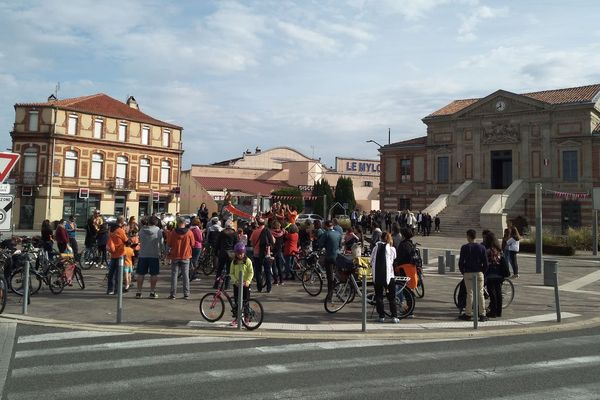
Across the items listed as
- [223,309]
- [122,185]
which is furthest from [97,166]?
[223,309]

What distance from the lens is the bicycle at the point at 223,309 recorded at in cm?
878

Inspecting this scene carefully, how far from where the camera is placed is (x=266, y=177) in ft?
213

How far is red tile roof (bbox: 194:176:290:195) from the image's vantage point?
5716cm

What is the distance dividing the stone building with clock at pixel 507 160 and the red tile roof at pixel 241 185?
19783 mm

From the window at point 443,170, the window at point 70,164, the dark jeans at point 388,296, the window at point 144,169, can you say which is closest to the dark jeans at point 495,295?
the dark jeans at point 388,296

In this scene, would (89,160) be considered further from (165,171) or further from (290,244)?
(290,244)

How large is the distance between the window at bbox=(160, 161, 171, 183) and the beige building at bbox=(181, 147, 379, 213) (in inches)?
239

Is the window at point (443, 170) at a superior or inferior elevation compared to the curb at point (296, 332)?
superior

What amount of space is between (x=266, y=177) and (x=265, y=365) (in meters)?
58.9

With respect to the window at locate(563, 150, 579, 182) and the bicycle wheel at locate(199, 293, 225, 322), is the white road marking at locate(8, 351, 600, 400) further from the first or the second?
the window at locate(563, 150, 579, 182)

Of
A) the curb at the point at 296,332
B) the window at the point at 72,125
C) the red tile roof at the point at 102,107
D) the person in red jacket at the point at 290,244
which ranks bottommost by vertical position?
the curb at the point at 296,332

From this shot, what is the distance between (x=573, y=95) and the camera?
128 ft

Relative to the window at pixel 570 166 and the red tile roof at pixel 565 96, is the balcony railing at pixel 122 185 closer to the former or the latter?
the red tile roof at pixel 565 96

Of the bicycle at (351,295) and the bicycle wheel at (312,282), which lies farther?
the bicycle wheel at (312,282)
